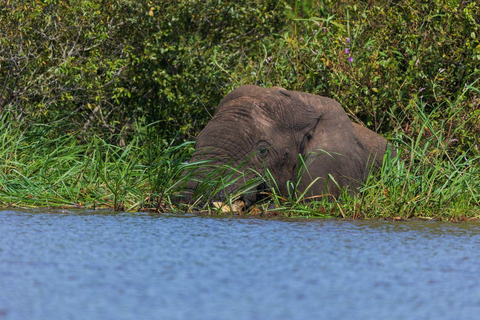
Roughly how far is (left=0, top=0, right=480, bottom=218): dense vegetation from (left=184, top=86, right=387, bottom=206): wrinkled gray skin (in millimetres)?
331

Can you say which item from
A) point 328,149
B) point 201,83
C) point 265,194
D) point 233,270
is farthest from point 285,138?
point 233,270

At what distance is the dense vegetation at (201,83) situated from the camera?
19.5 ft

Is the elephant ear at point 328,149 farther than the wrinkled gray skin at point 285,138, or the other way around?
the elephant ear at point 328,149

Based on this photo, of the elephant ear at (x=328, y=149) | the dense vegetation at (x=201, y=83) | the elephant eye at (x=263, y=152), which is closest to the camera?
the dense vegetation at (x=201, y=83)

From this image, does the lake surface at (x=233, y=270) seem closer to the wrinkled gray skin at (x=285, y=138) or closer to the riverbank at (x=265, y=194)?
the riverbank at (x=265, y=194)

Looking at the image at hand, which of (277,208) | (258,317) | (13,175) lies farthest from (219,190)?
(258,317)

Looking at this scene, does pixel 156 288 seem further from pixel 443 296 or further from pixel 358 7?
pixel 358 7

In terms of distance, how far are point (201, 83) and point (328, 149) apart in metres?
3.06

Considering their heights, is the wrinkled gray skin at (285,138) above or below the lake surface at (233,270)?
above

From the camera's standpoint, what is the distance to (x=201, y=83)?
30.2 ft

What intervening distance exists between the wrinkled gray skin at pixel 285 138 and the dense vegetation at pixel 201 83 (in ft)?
1.09

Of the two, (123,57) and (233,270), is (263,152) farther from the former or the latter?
(123,57)

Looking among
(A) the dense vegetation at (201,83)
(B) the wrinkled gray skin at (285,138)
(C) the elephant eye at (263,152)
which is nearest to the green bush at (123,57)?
(A) the dense vegetation at (201,83)

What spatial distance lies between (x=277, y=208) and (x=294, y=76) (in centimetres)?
316
